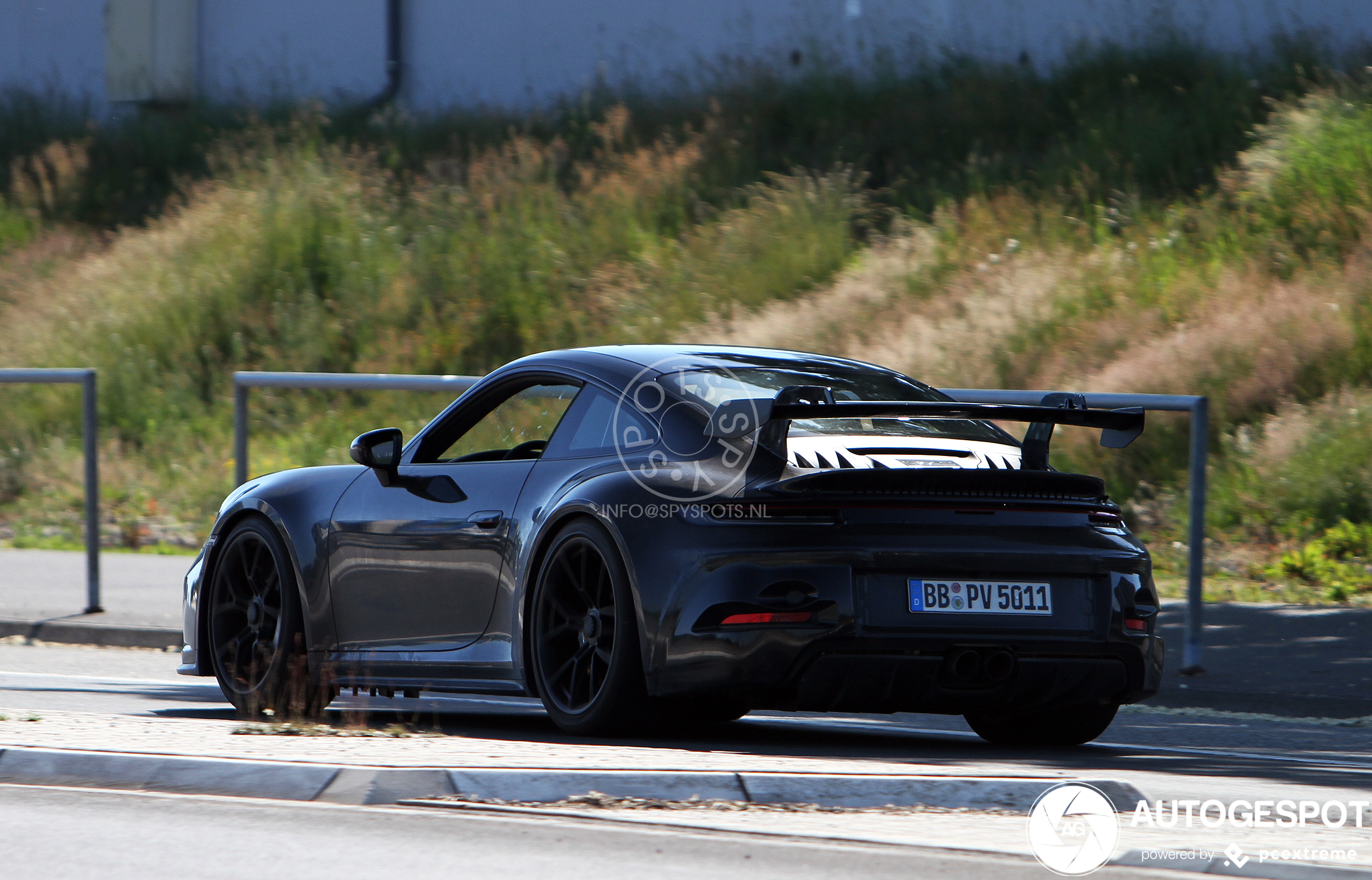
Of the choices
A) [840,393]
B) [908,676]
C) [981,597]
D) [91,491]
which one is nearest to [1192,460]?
[840,393]

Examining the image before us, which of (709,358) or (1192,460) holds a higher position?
(709,358)

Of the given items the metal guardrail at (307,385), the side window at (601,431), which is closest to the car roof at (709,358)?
the side window at (601,431)

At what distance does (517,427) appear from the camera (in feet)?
25.2

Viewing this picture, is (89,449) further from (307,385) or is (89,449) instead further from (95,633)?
(307,385)

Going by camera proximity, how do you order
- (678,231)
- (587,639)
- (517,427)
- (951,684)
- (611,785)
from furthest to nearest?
1. (678,231)
2. (517,427)
3. (587,639)
4. (951,684)
5. (611,785)

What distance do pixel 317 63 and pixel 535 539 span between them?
21.2m

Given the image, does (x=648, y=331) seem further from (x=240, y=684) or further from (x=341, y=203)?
(x=240, y=684)

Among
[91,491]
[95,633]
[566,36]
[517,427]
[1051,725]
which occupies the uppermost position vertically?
[566,36]

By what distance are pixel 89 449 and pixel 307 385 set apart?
6.09ft

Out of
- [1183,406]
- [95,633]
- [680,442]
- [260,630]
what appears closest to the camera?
[680,442]

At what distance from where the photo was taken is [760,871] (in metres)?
4.68

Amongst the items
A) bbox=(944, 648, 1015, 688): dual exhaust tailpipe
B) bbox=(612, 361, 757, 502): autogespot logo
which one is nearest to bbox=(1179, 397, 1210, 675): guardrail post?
bbox=(944, 648, 1015, 688): dual exhaust tailpipe

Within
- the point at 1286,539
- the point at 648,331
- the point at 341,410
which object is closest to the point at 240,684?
the point at 341,410

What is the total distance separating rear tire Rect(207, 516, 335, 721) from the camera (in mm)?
7812
